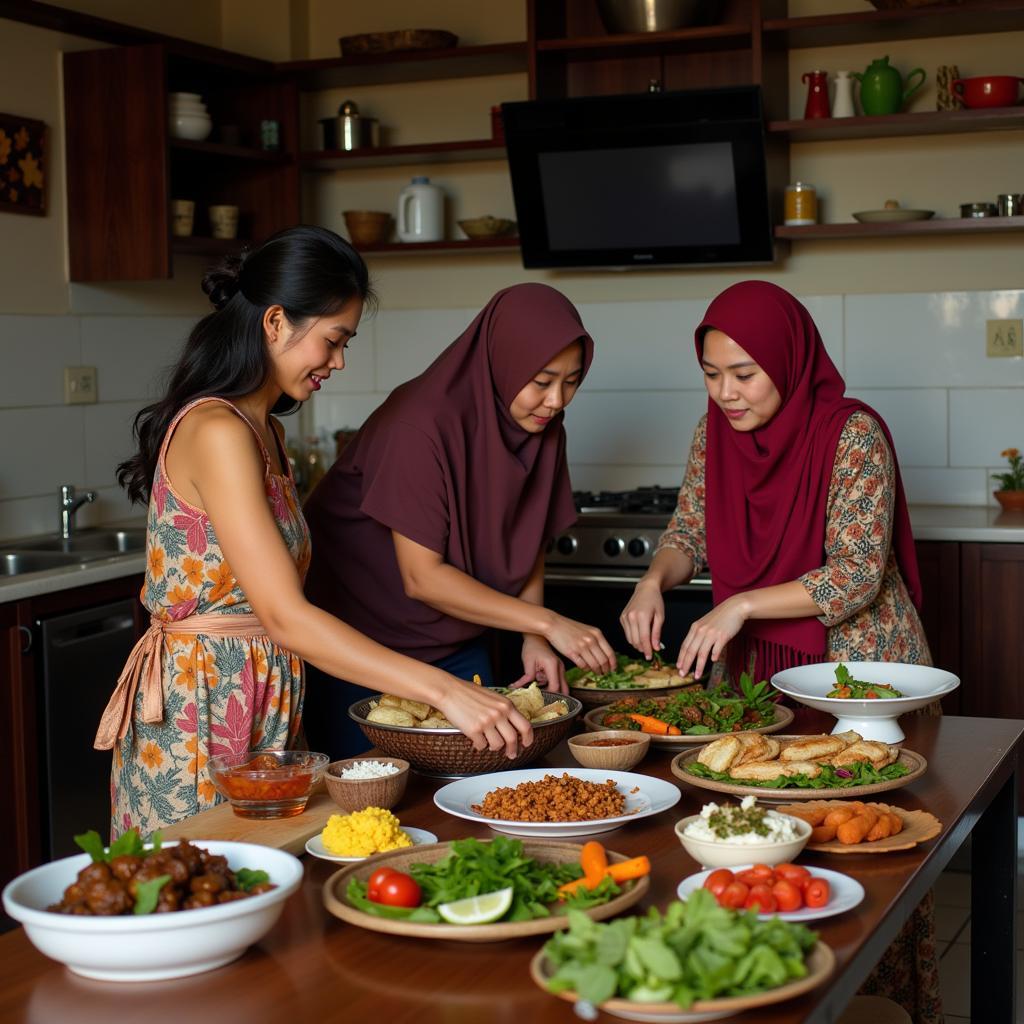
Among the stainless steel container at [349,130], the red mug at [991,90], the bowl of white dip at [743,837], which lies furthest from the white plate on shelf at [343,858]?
the stainless steel container at [349,130]

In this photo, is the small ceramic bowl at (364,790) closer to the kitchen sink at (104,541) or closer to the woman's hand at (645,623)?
the woman's hand at (645,623)

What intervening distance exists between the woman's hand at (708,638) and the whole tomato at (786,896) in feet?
3.16

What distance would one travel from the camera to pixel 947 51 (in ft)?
13.9

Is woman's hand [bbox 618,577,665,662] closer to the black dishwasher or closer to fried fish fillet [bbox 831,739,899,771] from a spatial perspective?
fried fish fillet [bbox 831,739,899,771]

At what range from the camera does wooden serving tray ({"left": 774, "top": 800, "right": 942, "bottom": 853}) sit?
1.61 meters

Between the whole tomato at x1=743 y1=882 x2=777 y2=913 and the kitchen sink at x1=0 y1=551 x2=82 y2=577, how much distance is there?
272cm

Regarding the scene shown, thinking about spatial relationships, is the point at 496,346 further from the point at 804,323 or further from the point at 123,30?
the point at 123,30

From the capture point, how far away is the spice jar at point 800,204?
4238 mm

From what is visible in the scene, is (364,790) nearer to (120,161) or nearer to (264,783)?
(264,783)

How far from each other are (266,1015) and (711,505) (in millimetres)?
1822

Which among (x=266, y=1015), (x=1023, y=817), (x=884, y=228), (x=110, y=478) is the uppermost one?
(x=884, y=228)

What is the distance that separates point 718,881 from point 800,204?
126 inches

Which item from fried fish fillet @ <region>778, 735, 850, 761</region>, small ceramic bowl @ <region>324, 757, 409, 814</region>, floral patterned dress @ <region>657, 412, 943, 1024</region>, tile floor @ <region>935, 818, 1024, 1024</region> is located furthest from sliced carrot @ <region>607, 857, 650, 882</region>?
tile floor @ <region>935, 818, 1024, 1024</region>

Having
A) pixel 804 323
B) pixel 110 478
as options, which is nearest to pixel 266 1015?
pixel 804 323
